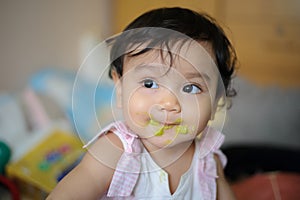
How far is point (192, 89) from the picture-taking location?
0.47 metres

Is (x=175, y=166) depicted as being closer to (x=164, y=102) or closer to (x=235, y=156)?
(x=164, y=102)

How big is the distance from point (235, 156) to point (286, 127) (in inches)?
7.2

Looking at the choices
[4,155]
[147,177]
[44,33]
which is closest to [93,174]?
[147,177]

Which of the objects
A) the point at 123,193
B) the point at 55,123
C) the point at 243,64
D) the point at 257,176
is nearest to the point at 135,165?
the point at 123,193

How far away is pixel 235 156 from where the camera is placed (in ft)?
3.48

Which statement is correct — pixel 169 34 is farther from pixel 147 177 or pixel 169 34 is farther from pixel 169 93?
pixel 147 177

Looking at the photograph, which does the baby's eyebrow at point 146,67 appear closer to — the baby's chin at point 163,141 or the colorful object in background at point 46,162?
the baby's chin at point 163,141

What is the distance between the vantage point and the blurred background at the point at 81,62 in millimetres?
1060

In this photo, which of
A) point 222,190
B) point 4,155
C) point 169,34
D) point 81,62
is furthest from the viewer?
point 81,62

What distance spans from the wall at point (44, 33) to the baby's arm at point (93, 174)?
79 centimetres

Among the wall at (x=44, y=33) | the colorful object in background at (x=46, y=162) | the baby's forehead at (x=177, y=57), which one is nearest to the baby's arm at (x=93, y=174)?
the baby's forehead at (x=177, y=57)

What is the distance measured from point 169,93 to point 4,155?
55 cm

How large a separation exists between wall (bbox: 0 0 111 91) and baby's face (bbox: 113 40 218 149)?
0.81 m

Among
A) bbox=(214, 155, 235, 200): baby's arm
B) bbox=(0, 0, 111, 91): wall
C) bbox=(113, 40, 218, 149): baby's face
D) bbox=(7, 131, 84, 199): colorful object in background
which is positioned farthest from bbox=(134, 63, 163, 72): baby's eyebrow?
bbox=(0, 0, 111, 91): wall
